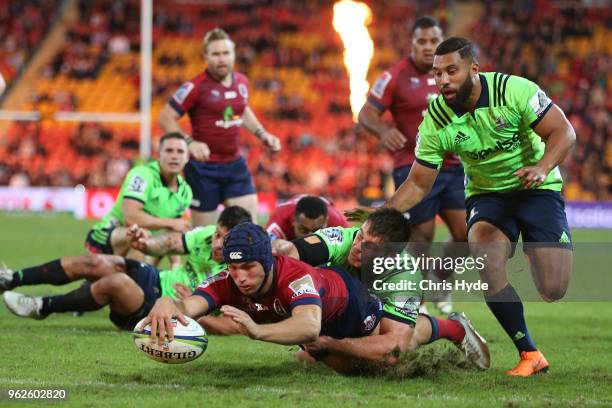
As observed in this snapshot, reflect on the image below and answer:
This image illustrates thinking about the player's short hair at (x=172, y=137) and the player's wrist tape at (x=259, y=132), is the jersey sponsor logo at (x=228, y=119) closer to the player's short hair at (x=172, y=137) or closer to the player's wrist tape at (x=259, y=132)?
the player's wrist tape at (x=259, y=132)

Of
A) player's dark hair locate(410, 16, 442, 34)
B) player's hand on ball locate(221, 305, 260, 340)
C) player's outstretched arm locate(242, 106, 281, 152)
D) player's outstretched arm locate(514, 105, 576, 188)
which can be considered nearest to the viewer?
player's hand on ball locate(221, 305, 260, 340)

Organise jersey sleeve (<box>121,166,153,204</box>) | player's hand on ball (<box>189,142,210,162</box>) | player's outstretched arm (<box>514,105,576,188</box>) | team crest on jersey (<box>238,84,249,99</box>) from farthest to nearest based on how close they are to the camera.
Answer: team crest on jersey (<box>238,84,249,99</box>), player's hand on ball (<box>189,142,210,162</box>), jersey sleeve (<box>121,166,153,204</box>), player's outstretched arm (<box>514,105,576,188</box>)

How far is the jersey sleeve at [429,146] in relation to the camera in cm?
703

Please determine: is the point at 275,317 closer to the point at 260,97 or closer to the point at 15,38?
the point at 260,97

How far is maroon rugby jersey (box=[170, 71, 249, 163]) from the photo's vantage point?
36.3 feet

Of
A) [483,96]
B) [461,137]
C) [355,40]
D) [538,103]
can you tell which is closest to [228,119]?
[461,137]

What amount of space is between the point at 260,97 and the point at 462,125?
27752 mm

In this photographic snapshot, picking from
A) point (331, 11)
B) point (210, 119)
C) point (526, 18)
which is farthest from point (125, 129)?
point (210, 119)

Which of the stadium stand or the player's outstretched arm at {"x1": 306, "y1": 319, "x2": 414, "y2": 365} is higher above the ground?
the stadium stand

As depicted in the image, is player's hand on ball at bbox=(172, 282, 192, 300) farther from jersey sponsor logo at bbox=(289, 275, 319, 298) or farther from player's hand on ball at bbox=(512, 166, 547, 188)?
player's hand on ball at bbox=(512, 166, 547, 188)

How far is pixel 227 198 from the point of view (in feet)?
37.0

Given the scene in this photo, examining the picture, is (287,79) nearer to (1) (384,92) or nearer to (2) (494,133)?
(1) (384,92)

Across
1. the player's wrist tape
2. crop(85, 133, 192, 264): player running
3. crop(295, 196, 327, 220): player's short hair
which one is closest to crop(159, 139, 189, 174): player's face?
crop(85, 133, 192, 264): player running

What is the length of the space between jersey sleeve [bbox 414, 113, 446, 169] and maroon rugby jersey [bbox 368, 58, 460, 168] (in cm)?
278
